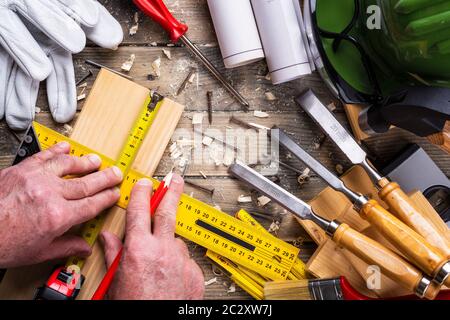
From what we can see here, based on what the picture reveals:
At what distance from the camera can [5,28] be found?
1155 mm

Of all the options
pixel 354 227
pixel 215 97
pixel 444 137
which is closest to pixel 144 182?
pixel 215 97

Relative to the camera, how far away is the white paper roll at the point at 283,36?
1204 millimetres

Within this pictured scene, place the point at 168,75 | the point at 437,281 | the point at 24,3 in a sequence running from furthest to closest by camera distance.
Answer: the point at 168,75 < the point at 24,3 < the point at 437,281

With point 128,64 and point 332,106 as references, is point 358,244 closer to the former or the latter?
point 332,106

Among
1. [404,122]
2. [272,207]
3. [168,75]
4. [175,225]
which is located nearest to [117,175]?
[175,225]

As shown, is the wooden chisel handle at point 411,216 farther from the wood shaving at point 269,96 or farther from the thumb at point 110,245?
the thumb at point 110,245

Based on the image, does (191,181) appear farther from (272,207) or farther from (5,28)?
(5,28)

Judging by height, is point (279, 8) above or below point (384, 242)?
above

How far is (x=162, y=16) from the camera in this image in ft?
4.02

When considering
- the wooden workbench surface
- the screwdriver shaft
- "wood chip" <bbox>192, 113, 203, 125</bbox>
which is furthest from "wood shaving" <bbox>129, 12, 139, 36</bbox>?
"wood chip" <bbox>192, 113, 203, 125</bbox>

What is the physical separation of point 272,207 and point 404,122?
38 cm

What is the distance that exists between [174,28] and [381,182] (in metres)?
0.60

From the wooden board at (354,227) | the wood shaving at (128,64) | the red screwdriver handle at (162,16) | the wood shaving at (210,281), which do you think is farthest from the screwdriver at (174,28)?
the wood shaving at (210,281)

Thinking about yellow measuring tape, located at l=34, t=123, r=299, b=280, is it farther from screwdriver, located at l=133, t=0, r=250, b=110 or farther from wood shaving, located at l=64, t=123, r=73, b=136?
screwdriver, located at l=133, t=0, r=250, b=110
